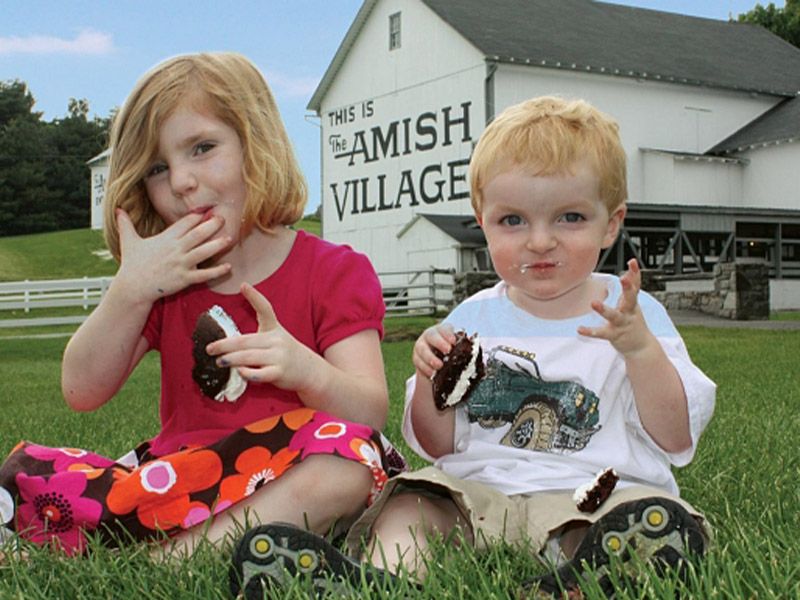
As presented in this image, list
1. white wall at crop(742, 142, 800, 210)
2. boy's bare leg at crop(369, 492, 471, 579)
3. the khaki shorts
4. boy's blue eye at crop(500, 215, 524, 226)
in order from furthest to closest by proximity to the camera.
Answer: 1. white wall at crop(742, 142, 800, 210)
2. boy's blue eye at crop(500, 215, 524, 226)
3. the khaki shorts
4. boy's bare leg at crop(369, 492, 471, 579)

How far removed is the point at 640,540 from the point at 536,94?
23950 millimetres

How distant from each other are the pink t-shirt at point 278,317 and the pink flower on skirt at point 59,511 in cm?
29

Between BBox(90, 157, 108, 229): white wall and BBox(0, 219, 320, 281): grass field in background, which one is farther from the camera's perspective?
BBox(90, 157, 108, 229): white wall

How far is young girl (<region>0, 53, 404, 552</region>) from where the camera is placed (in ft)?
7.38

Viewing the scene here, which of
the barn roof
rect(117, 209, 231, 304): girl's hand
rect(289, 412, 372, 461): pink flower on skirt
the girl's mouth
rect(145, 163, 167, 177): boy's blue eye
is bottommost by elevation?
rect(289, 412, 372, 461): pink flower on skirt

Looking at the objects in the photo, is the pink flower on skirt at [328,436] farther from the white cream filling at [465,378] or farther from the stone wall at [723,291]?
the stone wall at [723,291]

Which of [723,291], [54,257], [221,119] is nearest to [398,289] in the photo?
[723,291]

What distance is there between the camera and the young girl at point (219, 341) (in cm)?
225

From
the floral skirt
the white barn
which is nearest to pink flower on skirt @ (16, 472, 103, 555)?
the floral skirt

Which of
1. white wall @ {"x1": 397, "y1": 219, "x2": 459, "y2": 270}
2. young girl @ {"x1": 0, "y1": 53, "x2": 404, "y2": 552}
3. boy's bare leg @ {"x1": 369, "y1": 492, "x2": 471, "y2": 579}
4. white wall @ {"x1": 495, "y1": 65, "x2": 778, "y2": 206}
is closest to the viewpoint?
boy's bare leg @ {"x1": 369, "y1": 492, "x2": 471, "y2": 579}

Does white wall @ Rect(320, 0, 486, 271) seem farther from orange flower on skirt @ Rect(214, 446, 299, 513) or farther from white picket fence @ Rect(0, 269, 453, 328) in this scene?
orange flower on skirt @ Rect(214, 446, 299, 513)

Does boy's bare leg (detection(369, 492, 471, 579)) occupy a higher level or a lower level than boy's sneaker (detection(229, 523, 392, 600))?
lower

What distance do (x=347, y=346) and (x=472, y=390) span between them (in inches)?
15.1

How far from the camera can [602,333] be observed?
214 cm
